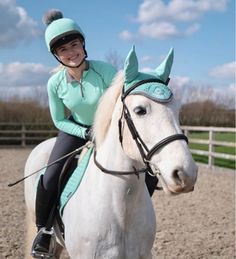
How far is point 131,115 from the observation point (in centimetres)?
234

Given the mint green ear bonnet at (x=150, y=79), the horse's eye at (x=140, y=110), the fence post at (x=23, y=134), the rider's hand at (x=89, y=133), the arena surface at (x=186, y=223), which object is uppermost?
the mint green ear bonnet at (x=150, y=79)

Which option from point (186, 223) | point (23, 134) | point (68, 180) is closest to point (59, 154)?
point (68, 180)

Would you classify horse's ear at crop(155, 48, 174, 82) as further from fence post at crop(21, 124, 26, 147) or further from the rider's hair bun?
fence post at crop(21, 124, 26, 147)

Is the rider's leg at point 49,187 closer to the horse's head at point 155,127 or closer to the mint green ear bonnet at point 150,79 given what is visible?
the horse's head at point 155,127

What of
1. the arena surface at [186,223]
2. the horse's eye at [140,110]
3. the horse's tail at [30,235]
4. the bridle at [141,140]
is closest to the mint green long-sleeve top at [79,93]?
the bridle at [141,140]

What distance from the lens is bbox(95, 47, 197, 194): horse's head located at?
2.06m

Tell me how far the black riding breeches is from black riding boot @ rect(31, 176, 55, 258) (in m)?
0.07

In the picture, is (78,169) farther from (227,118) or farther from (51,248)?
(227,118)

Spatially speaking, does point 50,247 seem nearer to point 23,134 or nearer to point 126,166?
point 126,166

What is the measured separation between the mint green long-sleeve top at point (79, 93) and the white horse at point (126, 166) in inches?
17.0

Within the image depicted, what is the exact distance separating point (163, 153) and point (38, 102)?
81.0 ft

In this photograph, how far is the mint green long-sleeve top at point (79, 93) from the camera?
3.11m

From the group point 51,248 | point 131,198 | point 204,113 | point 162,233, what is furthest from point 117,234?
point 204,113

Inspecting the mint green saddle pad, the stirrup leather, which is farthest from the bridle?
the stirrup leather
